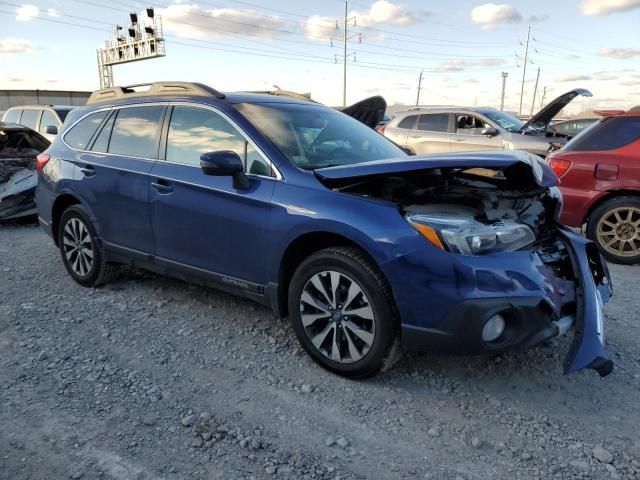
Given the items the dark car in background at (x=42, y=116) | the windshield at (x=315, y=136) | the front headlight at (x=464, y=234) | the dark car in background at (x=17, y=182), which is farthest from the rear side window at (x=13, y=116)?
the front headlight at (x=464, y=234)

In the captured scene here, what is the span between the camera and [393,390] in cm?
304

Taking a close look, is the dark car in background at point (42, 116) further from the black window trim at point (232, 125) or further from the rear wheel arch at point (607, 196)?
the rear wheel arch at point (607, 196)

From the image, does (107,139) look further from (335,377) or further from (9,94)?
(9,94)

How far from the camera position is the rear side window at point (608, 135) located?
18.0 feet

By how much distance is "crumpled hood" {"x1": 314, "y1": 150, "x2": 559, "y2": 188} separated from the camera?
2766mm

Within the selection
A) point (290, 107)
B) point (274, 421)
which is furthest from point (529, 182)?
point (274, 421)

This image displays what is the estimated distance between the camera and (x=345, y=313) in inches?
119

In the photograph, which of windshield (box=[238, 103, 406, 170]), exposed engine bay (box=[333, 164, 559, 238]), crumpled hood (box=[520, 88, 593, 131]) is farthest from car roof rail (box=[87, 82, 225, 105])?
crumpled hood (box=[520, 88, 593, 131])

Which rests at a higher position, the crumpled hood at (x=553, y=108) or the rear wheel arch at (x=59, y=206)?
the crumpled hood at (x=553, y=108)

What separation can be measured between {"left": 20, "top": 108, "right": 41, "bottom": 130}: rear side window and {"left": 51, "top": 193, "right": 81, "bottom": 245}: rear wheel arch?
29.5 feet

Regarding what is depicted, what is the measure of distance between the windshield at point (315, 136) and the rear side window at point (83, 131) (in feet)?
5.63

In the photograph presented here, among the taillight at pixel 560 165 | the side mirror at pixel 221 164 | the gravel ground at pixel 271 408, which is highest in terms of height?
the side mirror at pixel 221 164

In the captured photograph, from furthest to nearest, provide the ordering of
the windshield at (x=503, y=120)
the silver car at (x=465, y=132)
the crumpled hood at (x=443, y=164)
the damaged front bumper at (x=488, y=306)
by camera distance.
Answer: the windshield at (x=503, y=120)
the silver car at (x=465, y=132)
the crumpled hood at (x=443, y=164)
the damaged front bumper at (x=488, y=306)

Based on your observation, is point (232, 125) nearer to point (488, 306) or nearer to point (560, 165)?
point (488, 306)
